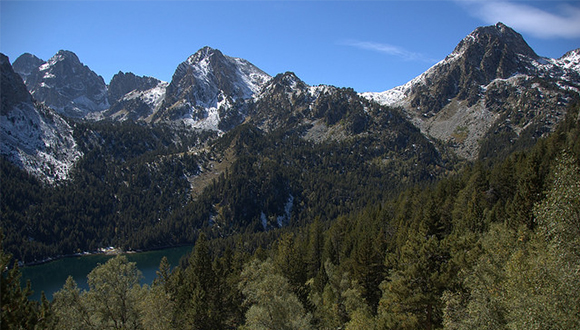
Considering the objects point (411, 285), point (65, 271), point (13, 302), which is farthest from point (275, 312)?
point (65, 271)

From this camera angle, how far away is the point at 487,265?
32406mm

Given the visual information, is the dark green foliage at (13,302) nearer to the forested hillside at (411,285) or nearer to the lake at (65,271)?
the forested hillside at (411,285)

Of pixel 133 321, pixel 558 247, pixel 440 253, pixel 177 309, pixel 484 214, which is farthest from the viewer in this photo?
pixel 484 214

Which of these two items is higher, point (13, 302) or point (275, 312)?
point (13, 302)

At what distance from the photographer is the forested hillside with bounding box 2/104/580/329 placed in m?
21.7

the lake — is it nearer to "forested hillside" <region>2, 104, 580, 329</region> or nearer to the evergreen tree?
"forested hillside" <region>2, 104, 580, 329</region>

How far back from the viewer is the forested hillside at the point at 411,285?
2172 cm

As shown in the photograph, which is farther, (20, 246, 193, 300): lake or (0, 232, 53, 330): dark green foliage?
(20, 246, 193, 300): lake

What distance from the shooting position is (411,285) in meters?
30.0

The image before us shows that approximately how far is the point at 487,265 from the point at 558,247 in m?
9.53

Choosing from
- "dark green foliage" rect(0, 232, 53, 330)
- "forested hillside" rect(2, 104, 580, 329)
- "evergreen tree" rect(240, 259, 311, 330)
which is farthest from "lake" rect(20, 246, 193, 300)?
"dark green foliage" rect(0, 232, 53, 330)

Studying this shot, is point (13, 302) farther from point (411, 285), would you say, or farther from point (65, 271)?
point (65, 271)

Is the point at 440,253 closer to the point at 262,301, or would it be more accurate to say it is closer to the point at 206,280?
the point at 262,301

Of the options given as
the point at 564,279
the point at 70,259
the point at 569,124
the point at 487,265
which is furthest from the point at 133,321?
the point at 70,259
